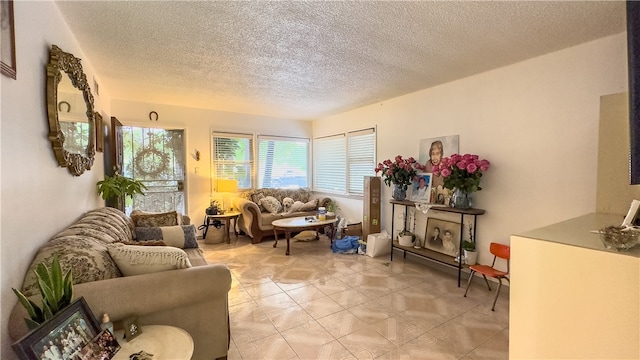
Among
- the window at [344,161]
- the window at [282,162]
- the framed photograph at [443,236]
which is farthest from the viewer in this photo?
the window at [282,162]

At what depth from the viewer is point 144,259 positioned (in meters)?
1.57

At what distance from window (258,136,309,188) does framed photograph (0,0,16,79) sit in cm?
440

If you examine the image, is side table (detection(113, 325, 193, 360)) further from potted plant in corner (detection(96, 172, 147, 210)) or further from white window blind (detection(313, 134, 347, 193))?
white window blind (detection(313, 134, 347, 193))

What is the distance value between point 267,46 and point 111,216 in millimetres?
2135

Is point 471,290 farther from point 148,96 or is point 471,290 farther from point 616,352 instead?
point 148,96

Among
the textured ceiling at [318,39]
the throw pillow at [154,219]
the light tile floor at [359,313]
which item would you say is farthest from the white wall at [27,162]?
the light tile floor at [359,313]

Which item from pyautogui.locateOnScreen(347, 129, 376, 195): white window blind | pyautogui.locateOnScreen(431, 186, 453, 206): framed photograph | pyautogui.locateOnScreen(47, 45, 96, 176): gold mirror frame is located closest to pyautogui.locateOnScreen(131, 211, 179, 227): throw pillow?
pyautogui.locateOnScreen(47, 45, 96, 176): gold mirror frame

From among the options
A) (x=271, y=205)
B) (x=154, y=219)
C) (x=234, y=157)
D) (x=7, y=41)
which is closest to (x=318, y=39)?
(x=7, y=41)

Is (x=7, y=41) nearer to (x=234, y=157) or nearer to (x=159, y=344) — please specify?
(x=159, y=344)

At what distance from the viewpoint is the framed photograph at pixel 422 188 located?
3.72 m

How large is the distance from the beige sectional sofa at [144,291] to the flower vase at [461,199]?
2.68 m

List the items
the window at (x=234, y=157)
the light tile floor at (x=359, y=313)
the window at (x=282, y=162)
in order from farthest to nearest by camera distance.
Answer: the window at (x=282, y=162)
the window at (x=234, y=157)
the light tile floor at (x=359, y=313)

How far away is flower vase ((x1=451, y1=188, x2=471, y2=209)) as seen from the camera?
10.3 ft

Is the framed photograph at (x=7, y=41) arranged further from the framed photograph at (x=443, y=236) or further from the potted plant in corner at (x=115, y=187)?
the framed photograph at (x=443, y=236)
